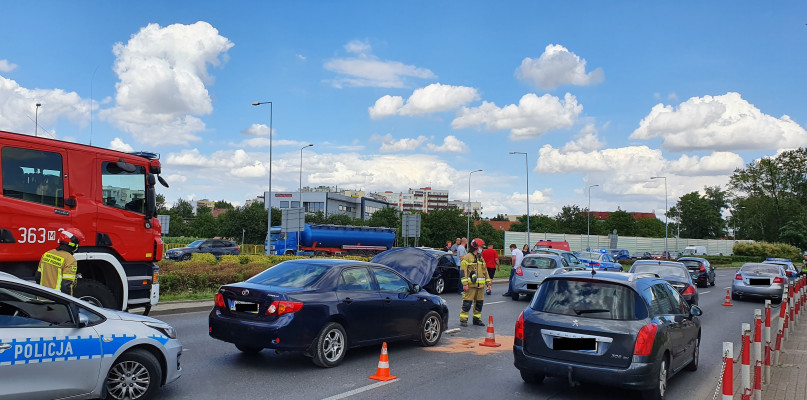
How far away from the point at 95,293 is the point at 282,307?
352cm

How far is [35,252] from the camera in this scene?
891 centimetres

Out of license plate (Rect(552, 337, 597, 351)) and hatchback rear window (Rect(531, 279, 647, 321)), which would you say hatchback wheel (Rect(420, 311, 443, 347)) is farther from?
license plate (Rect(552, 337, 597, 351))

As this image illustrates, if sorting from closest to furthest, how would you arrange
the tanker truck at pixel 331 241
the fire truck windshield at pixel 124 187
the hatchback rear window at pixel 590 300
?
the hatchback rear window at pixel 590 300
the fire truck windshield at pixel 124 187
the tanker truck at pixel 331 241

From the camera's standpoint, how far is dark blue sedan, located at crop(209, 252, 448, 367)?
7.73m

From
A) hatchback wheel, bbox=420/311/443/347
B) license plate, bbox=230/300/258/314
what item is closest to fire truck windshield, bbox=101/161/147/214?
license plate, bbox=230/300/258/314

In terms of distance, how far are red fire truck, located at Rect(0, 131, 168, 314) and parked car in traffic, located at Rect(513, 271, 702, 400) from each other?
20.6 ft

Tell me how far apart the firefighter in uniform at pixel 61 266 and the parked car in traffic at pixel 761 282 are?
828 inches

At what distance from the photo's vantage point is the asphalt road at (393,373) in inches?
277

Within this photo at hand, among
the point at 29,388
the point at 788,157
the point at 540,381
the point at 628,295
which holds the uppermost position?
the point at 788,157

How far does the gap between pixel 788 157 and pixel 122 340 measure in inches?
4006

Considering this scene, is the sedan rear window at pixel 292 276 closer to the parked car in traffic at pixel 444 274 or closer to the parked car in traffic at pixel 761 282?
the parked car in traffic at pixel 444 274

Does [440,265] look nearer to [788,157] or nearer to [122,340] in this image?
[122,340]

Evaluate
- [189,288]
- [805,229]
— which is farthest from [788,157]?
[189,288]

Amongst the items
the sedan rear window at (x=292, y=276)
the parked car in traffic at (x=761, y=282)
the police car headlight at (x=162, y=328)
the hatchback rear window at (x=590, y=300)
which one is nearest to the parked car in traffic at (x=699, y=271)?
the parked car in traffic at (x=761, y=282)
